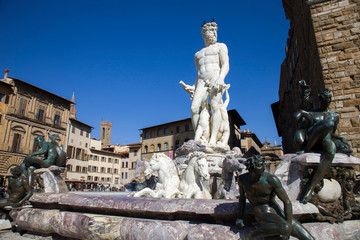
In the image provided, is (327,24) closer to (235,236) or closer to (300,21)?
(300,21)

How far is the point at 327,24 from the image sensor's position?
857 cm

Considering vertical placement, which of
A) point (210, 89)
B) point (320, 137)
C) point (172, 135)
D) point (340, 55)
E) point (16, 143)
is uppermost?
point (172, 135)

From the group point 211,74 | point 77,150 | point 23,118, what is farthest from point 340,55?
point 77,150

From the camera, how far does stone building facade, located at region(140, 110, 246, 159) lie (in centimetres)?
3984

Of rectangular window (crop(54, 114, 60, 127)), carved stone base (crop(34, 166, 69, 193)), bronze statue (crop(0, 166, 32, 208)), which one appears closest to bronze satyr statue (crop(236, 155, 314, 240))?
carved stone base (crop(34, 166, 69, 193))

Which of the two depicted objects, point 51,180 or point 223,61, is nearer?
point 51,180

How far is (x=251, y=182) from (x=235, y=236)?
1.80 feet

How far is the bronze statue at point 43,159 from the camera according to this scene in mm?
5133

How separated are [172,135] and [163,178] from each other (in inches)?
1489

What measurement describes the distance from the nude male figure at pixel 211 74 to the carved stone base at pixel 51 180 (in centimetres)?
356

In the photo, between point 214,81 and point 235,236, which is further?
point 214,81

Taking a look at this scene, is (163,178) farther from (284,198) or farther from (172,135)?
(172,135)

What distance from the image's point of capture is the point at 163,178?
475cm

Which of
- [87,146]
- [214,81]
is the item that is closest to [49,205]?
[214,81]
